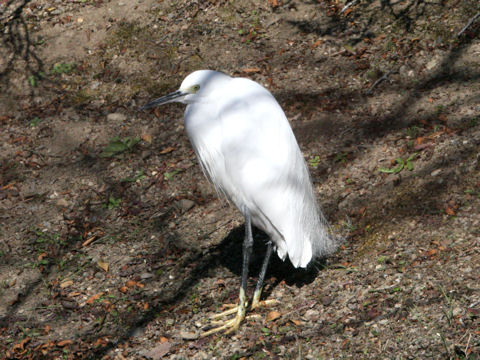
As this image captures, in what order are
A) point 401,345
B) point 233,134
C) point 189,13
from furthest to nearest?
point 189,13 → point 233,134 → point 401,345

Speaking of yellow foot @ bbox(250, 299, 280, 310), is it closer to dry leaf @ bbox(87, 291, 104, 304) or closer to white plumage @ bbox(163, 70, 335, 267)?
white plumage @ bbox(163, 70, 335, 267)

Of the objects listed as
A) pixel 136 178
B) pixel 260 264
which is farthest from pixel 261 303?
pixel 136 178

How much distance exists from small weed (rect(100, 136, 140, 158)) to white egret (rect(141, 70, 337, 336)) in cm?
157

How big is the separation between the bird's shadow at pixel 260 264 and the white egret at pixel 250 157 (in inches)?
8.0

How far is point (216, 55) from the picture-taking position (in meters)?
5.48

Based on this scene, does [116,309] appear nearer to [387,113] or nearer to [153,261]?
[153,261]

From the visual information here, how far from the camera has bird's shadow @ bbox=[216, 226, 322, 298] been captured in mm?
3504

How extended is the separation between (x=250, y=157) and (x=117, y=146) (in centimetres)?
199

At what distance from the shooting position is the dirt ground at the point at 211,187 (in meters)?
3.02

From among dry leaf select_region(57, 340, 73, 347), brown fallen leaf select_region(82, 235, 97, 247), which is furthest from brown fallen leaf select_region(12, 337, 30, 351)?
brown fallen leaf select_region(82, 235, 97, 247)

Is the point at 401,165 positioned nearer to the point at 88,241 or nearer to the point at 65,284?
the point at 88,241

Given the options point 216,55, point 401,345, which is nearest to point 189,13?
point 216,55

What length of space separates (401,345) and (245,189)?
1.19 meters

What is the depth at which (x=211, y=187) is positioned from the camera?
170 inches
